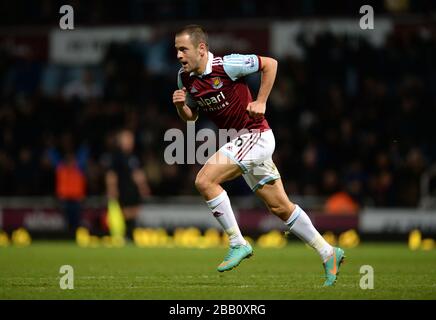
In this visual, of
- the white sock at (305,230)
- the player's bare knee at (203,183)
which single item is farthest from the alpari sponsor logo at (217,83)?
the white sock at (305,230)

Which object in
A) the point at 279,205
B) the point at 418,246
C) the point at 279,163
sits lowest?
the point at 418,246

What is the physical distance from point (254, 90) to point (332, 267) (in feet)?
36.1

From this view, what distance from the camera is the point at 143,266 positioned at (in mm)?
10695

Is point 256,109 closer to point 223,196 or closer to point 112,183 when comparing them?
point 223,196

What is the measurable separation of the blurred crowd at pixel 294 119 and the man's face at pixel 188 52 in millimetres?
9158

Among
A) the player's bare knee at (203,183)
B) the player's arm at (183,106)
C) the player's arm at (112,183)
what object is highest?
the player's arm at (183,106)

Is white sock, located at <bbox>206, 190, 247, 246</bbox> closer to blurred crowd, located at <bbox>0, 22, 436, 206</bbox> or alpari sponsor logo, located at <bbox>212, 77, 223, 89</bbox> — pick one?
alpari sponsor logo, located at <bbox>212, 77, 223, 89</bbox>

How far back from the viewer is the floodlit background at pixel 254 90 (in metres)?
17.3

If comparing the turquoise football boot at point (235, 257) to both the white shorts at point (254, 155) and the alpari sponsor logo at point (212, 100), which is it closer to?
the white shorts at point (254, 155)

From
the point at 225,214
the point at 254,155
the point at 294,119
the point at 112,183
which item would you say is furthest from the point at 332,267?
the point at 294,119

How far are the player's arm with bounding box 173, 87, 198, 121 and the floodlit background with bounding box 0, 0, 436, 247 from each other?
8.60 meters
